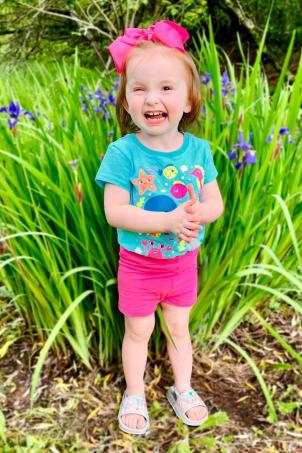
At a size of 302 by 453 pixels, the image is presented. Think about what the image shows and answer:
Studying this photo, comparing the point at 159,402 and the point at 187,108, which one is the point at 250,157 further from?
the point at 159,402

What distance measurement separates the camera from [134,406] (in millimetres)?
1510

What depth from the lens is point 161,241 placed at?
1.26 m

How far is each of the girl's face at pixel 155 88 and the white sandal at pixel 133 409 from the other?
35.5 inches

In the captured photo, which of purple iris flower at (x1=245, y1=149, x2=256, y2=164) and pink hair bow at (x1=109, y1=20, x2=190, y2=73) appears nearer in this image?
pink hair bow at (x1=109, y1=20, x2=190, y2=73)

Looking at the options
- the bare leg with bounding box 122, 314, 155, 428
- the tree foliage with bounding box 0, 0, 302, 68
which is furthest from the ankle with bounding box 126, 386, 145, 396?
the tree foliage with bounding box 0, 0, 302, 68

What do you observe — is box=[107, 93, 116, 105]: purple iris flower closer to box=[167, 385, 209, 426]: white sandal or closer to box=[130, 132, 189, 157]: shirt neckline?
box=[130, 132, 189, 157]: shirt neckline

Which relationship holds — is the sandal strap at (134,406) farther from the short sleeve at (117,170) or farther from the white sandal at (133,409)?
the short sleeve at (117,170)

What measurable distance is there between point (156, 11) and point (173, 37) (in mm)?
3652

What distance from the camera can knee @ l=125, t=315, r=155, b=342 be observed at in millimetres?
1425

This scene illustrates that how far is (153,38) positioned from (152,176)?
346 millimetres

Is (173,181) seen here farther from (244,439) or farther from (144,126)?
(244,439)

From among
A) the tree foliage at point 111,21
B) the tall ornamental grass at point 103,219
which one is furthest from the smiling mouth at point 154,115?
the tree foliage at point 111,21

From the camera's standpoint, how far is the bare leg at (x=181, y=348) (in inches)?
57.8

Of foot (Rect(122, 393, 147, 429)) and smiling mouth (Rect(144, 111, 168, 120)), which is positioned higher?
smiling mouth (Rect(144, 111, 168, 120))
